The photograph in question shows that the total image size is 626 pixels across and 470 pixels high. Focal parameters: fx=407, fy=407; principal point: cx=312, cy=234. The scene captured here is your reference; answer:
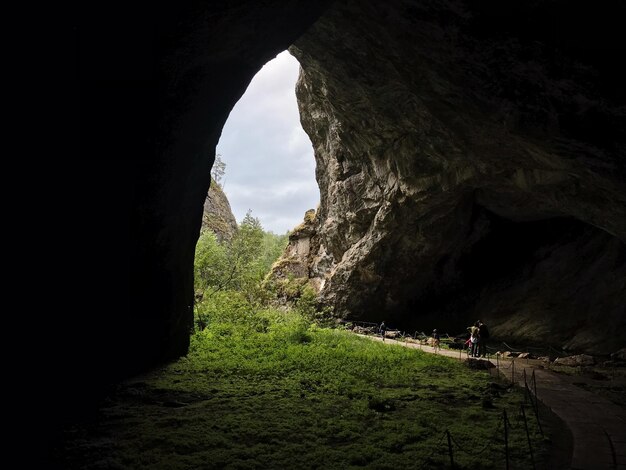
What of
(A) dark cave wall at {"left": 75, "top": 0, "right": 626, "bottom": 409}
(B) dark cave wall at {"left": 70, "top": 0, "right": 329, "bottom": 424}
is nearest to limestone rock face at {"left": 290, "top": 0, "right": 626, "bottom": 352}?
(A) dark cave wall at {"left": 75, "top": 0, "right": 626, "bottom": 409}

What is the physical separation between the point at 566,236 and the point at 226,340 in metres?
20.6

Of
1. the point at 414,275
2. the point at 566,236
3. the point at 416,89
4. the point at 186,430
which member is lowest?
the point at 186,430

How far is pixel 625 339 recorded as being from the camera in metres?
19.5

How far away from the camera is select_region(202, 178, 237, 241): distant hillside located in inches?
2422

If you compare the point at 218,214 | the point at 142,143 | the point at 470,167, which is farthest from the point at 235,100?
the point at 218,214

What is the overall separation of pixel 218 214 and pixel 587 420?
6494cm

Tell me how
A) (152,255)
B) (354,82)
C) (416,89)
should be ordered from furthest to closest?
1. (354,82)
2. (416,89)
3. (152,255)

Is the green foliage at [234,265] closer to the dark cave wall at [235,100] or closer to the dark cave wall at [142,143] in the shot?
the dark cave wall at [235,100]

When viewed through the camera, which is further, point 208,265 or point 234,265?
point 234,265

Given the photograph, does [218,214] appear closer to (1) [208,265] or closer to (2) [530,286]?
(1) [208,265]

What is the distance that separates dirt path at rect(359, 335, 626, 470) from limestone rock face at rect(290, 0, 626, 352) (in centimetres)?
629

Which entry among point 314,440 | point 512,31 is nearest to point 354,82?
point 512,31

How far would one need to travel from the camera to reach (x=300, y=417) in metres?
8.20

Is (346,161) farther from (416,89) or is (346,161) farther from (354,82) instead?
→ (416,89)
